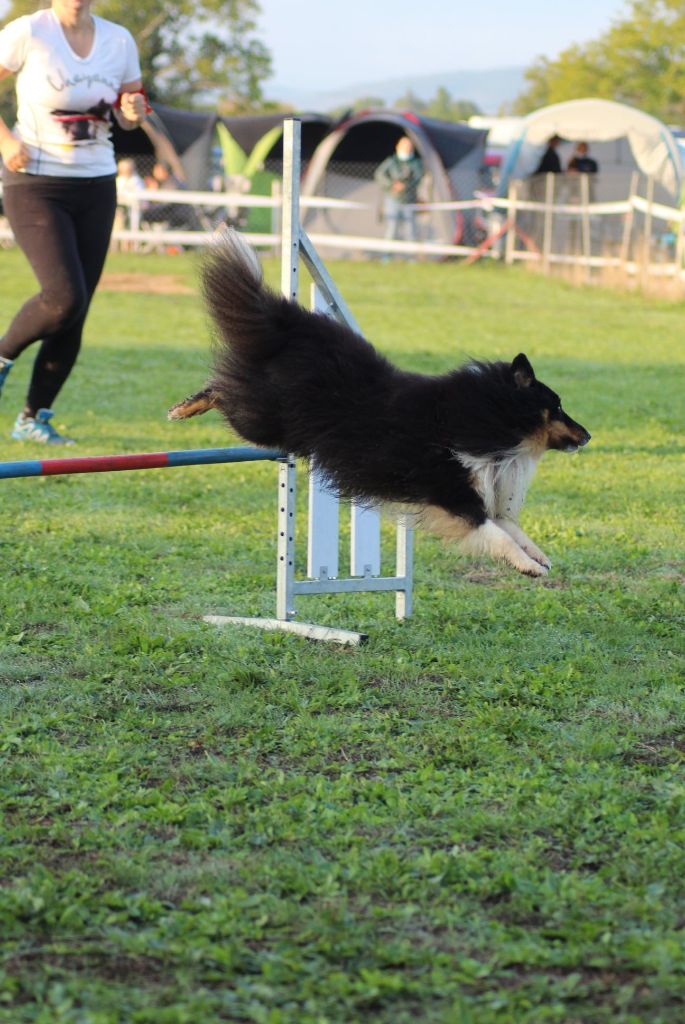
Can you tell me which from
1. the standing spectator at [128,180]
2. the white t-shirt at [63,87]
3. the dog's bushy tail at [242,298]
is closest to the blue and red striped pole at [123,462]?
the dog's bushy tail at [242,298]

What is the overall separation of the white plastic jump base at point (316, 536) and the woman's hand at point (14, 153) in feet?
7.22

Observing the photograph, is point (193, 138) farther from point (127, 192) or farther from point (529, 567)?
point (529, 567)

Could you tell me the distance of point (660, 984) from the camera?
93.1 inches

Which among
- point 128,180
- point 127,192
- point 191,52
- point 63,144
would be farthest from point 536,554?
point 191,52

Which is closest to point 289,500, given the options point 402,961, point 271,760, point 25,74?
point 271,760

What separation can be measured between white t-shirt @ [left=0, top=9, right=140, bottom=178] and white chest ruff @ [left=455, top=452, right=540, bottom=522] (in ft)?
10.3

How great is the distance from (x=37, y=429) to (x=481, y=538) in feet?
12.4

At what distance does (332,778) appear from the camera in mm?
3352

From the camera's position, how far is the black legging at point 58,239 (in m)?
6.36

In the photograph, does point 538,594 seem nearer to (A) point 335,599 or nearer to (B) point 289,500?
(A) point 335,599

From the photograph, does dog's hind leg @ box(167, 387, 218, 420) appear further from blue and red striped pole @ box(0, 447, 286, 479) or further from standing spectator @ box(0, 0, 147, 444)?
standing spectator @ box(0, 0, 147, 444)

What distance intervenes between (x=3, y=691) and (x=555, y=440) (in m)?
2.20

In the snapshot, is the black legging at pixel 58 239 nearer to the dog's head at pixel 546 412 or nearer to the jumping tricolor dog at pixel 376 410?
the jumping tricolor dog at pixel 376 410

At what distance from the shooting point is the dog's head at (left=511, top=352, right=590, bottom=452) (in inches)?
173
